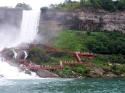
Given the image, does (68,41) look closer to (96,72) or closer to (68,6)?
(96,72)

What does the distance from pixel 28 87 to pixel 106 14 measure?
76.9 meters

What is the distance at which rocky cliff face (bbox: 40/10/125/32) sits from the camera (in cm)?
16425

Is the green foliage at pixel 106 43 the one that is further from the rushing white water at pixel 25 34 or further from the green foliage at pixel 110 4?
the rushing white water at pixel 25 34

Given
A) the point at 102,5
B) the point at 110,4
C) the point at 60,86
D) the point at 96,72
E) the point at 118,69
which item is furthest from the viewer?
the point at 102,5

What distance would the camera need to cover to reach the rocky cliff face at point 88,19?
164 m

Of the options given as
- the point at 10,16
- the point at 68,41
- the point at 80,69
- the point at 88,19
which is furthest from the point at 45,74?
the point at 88,19

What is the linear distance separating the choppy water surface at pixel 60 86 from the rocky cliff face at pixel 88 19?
56451mm

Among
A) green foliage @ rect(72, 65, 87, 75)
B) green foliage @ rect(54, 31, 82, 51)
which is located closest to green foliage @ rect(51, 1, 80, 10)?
green foliage @ rect(54, 31, 82, 51)

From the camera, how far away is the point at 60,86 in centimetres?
9619

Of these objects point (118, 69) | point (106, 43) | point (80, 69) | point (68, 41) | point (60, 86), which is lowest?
point (118, 69)

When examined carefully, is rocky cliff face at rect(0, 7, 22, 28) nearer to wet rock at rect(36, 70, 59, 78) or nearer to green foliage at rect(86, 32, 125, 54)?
green foliage at rect(86, 32, 125, 54)

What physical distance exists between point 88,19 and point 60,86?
71201 mm

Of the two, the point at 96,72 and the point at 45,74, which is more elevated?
the point at 45,74

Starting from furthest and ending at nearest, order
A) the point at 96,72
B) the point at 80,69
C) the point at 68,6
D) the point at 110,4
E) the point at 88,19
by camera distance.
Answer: the point at 68,6, the point at 110,4, the point at 88,19, the point at 80,69, the point at 96,72
